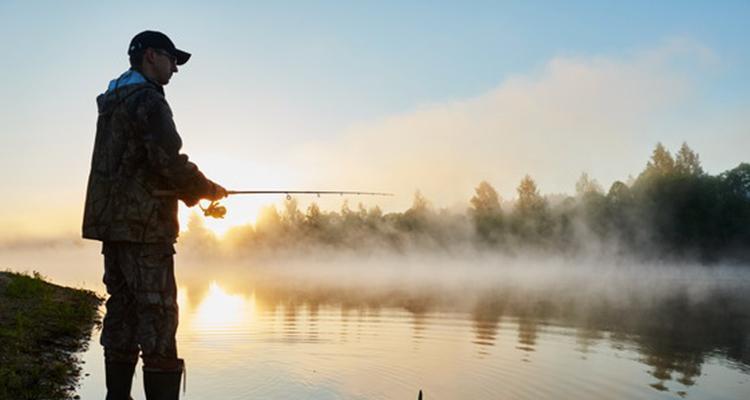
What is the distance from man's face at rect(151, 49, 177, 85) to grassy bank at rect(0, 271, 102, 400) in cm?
416

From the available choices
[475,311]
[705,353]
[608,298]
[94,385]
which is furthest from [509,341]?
[608,298]

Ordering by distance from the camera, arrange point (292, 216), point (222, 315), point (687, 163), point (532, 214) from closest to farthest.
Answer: point (222, 315) → point (687, 163) → point (532, 214) → point (292, 216)

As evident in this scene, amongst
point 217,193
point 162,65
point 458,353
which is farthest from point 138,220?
point 458,353

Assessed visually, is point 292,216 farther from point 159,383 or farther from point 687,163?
point 159,383

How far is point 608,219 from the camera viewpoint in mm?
88312

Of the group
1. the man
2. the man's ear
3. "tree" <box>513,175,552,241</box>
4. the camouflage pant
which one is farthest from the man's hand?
"tree" <box>513,175,552,241</box>

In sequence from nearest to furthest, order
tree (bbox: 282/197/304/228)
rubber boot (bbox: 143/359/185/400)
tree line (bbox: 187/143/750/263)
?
rubber boot (bbox: 143/359/185/400)
tree line (bbox: 187/143/750/263)
tree (bbox: 282/197/304/228)

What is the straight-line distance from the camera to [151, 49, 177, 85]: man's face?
5.59 meters

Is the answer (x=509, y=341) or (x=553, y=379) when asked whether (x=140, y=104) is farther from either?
(x=509, y=341)

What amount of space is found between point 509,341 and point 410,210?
10714cm

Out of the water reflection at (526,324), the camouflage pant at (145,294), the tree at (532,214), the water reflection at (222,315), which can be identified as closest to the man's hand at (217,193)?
the camouflage pant at (145,294)

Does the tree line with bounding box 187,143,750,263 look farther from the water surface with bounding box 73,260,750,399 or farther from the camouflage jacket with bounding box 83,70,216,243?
the camouflage jacket with bounding box 83,70,216,243

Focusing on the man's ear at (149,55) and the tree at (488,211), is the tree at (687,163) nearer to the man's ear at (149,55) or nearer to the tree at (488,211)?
the tree at (488,211)

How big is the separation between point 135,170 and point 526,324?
15038 millimetres
